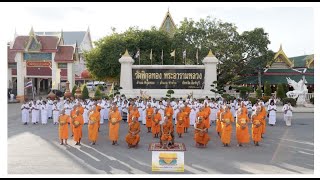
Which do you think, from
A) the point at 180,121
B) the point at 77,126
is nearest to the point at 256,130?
the point at 180,121

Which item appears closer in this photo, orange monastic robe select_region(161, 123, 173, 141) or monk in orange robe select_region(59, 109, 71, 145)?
orange monastic robe select_region(161, 123, 173, 141)

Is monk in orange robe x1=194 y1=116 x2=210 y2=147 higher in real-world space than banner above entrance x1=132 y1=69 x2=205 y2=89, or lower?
lower

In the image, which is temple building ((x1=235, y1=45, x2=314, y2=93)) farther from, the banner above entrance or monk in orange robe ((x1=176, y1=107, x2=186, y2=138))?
monk in orange robe ((x1=176, y1=107, x2=186, y2=138))

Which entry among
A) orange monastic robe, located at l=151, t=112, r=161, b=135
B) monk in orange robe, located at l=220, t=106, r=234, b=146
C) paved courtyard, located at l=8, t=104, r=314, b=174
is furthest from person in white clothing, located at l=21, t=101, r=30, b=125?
monk in orange robe, located at l=220, t=106, r=234, b=146

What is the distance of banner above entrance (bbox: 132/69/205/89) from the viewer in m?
23.0

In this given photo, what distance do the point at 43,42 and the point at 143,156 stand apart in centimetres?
2314

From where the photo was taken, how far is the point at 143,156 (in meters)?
9.95

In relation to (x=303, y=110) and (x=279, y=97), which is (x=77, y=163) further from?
(x=279, y=97)

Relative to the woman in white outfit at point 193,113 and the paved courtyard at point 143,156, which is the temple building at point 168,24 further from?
the paved courtyard at point 143,156

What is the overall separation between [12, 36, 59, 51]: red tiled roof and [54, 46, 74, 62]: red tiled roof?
28.0 inches

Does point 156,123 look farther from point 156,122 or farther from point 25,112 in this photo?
point 25,112

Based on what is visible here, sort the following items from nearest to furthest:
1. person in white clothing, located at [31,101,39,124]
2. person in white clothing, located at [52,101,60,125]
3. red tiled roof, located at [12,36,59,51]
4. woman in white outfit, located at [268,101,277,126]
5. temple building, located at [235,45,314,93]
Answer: woman in white outfit, located at [268,101,277,126] → person in white clothing, located at [31,101,39,124] → person in white clothing, located at [52,101,60,125] → red tiled roof, located at [12,36,59,51] → temple building, located at [235,45,314,93]

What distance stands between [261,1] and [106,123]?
37.0 ft

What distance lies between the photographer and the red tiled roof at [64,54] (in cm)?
2952
